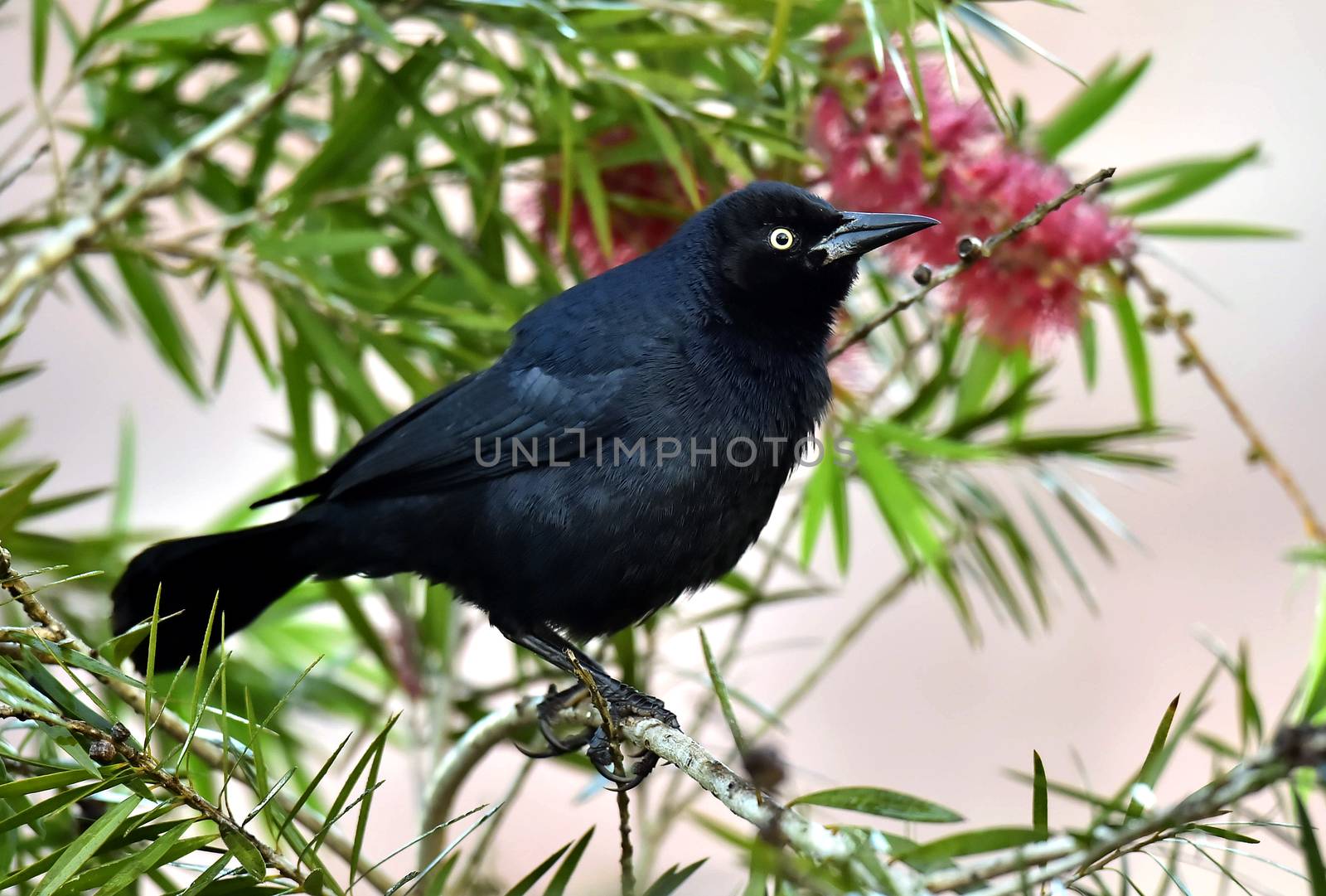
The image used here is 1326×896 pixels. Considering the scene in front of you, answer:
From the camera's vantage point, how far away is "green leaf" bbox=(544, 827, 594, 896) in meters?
1.20

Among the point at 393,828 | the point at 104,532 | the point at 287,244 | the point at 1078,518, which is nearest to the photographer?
the point at 287,244

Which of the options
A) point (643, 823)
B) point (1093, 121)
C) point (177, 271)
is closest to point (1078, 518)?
point (1093, 121)

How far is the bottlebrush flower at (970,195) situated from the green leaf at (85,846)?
4.29 feet

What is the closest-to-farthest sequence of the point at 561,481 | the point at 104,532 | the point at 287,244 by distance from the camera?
the point at 561,481 → the point at 287,244 → the point at 104,532

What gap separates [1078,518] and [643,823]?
94 cm

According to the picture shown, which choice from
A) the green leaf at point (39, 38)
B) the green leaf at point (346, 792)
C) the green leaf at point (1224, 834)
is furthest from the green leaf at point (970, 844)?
the green leaf at point (39, 38)

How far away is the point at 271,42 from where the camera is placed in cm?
249

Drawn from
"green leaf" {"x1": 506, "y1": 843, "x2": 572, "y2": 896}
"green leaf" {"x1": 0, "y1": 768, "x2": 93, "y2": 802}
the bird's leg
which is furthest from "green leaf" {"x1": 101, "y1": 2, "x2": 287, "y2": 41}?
"green leaf" {"x1": 506, "y1": 843, "x2": 572, "y2": 896}

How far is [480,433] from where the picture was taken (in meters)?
1.76

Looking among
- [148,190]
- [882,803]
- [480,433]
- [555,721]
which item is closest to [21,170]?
[148,190]

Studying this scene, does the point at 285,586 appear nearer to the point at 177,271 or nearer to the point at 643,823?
the point at 177,271

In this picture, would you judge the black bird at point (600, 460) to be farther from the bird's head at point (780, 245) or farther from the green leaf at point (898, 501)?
the green leaf at point (898, 501)

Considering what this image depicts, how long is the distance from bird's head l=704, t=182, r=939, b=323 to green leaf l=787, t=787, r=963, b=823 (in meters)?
0.84

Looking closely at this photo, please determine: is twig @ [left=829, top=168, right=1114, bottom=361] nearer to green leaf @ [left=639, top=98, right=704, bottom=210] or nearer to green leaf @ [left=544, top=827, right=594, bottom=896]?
green leaf @ [left=639, top=98, right=704, bottom=210]
